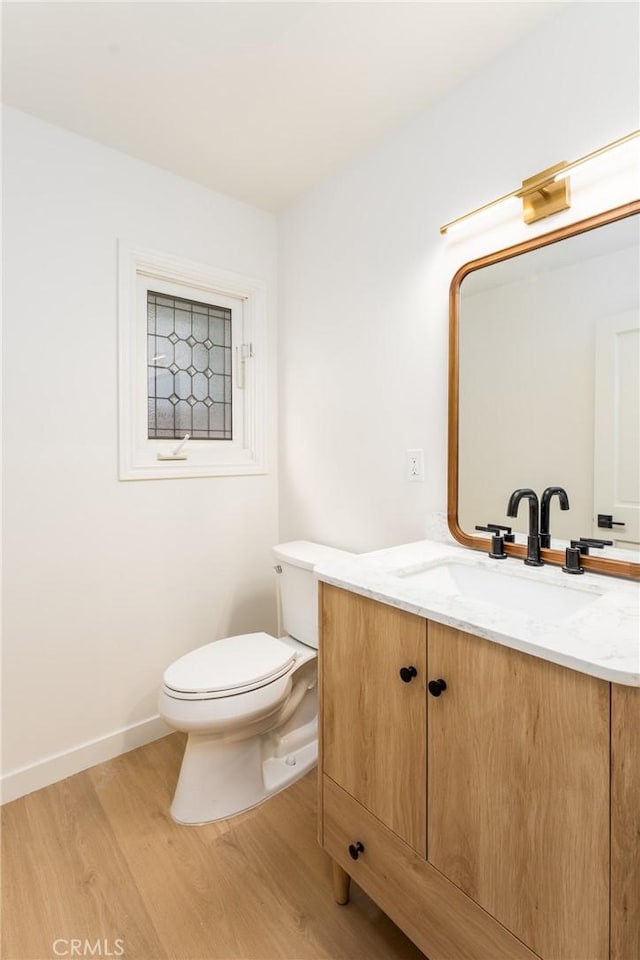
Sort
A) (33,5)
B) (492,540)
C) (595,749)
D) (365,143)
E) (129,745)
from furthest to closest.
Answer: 1. (129,745)
2. (365,143)
3. (492,540)
4. (33,5)
5. (595,749)

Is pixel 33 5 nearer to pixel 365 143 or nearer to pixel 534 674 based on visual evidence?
pixel 365 143

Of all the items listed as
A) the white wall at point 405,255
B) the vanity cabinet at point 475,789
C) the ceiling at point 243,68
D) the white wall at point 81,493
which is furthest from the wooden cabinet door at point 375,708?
the ceiling at point 243,68

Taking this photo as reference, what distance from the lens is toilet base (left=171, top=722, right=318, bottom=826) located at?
5.14 feet

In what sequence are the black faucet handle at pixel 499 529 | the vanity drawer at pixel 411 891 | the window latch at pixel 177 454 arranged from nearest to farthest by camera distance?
the vanity drawer at pixel 411 891
the black faucet handle at pixel 499 529
the window latch at pixel 177 454

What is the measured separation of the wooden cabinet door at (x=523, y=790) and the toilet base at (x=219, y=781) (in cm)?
84

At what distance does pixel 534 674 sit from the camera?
0.79m

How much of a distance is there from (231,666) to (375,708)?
67 centimetres

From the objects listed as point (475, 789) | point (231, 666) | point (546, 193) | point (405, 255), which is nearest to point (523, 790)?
Result: point (475, 789)

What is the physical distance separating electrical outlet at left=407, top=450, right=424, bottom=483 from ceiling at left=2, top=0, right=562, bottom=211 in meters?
1.18

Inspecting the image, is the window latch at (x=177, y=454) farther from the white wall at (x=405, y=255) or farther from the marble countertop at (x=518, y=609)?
the marble countertop at (x=518, y=609)

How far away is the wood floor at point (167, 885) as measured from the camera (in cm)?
117

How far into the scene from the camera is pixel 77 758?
180cm

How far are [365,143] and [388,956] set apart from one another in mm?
2520

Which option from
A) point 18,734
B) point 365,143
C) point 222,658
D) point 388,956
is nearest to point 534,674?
point 388,956
